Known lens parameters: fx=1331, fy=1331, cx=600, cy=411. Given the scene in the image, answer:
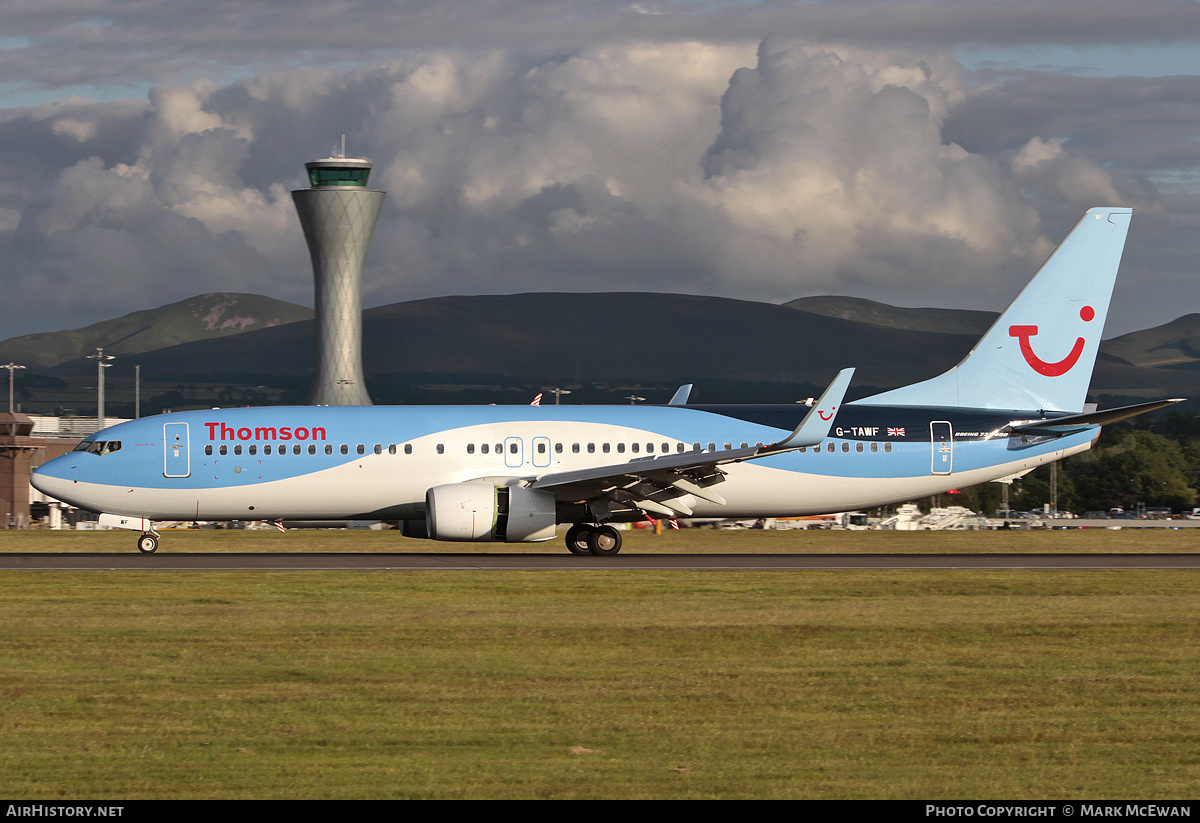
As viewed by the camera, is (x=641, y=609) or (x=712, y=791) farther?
(x=641, y=609)

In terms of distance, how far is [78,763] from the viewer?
10.3 meters

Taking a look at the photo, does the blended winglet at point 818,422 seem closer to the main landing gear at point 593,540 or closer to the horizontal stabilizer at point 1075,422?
the main landing gear at point 593,540

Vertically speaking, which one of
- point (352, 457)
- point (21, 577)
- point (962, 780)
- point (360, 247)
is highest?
point (360, 247)

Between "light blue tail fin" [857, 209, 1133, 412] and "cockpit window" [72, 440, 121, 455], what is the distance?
738 inches

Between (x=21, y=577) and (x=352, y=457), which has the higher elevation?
(x=352, y=457)

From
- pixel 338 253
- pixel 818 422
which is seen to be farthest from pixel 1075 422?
pixel 338 253

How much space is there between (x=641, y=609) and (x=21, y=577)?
1208 cm

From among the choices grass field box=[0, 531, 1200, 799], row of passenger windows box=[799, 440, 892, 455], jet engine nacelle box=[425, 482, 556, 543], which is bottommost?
grass field box=[0, 531, 1200, 799]

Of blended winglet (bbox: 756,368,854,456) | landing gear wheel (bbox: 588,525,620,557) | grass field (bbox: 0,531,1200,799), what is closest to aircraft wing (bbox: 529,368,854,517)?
blended winglet (bbox: 756,368,854,456)

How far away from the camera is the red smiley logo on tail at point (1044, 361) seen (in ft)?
114

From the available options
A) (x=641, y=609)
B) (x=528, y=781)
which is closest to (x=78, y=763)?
(x=528, y=781)

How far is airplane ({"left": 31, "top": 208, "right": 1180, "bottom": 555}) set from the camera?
1208 inches

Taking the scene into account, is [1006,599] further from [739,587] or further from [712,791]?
[712,791]

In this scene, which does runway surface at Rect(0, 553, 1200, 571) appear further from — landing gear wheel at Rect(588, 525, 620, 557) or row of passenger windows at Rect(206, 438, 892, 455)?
row of passenger windows at Rect(206, 438, 892, 455)
